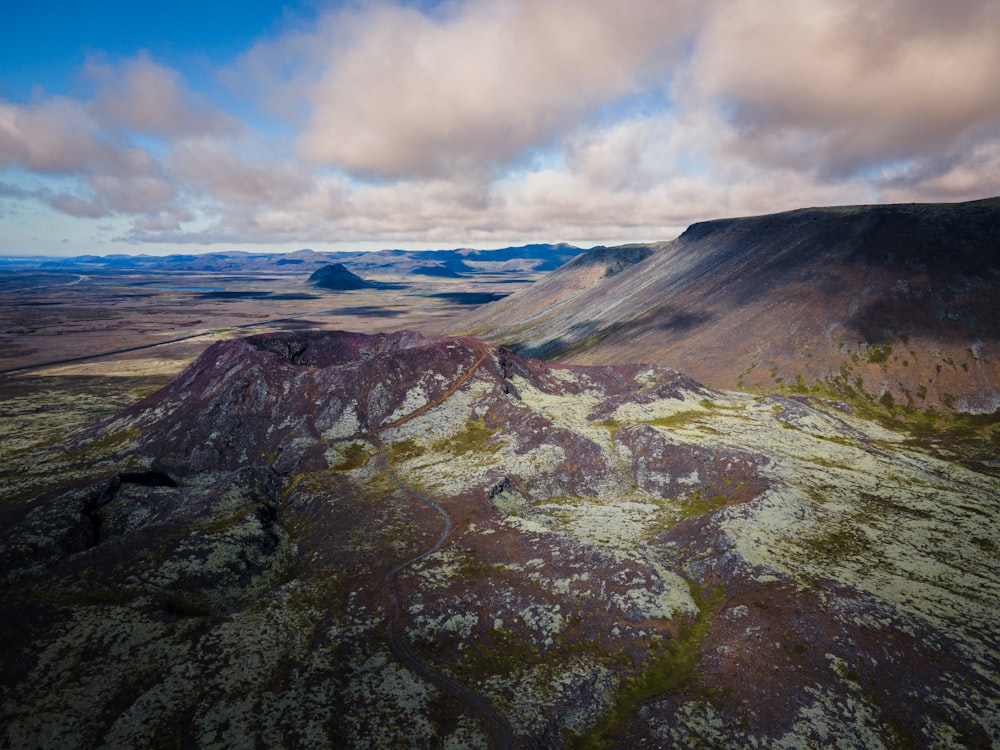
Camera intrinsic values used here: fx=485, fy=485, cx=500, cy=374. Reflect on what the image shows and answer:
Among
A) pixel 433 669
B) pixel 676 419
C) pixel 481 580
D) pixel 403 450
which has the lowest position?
pixel 433 669

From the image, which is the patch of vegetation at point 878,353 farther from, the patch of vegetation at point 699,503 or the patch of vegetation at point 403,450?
the patch of vegetation at point 403,450

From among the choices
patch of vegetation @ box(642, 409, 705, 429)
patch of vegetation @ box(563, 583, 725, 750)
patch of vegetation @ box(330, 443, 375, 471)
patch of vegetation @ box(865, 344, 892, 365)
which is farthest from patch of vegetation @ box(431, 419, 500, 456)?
patch of vegetation @ box(865, 344, 892, 365)

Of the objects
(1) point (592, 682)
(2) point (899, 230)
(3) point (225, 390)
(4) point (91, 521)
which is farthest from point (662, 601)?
(2) point (899, 230)

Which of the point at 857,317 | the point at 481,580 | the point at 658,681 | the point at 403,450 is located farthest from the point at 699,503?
the point at 857,317

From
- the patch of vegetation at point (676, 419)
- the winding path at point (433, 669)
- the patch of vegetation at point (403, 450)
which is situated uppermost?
the patch of vegetation at point (676, 419)

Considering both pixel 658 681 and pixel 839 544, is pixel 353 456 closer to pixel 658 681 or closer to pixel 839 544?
pixel 658 681

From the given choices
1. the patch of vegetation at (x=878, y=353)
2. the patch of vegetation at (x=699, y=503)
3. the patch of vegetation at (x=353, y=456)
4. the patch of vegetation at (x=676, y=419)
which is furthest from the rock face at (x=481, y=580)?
the patch of vegetation at (x=878, y=353)
